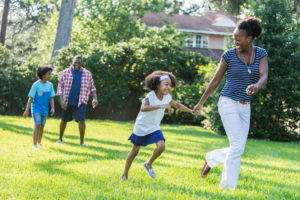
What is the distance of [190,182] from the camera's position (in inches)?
212

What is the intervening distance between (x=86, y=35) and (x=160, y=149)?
965 inches

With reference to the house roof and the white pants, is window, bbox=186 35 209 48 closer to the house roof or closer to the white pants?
the house roof

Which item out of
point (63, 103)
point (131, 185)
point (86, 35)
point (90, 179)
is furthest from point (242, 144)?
point (86, 35)

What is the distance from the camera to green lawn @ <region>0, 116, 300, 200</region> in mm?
4570

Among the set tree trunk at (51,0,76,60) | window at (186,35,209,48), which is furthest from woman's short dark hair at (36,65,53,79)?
window at (186,35,209,48)

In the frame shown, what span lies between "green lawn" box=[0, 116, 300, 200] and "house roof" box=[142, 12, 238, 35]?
26.5m

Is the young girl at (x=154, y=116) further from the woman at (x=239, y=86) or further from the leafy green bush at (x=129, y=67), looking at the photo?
the leafy green bush at (x=129, y=67)

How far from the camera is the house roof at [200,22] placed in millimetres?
35375

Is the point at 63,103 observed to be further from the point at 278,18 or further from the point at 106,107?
the point at 106,107

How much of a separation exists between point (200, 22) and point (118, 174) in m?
32.9

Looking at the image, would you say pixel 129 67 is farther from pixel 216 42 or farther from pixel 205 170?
pixel 216 42

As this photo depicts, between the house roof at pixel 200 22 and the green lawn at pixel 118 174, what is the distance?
26531 mm

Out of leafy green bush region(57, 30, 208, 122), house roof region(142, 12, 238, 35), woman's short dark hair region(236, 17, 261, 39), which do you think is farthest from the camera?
house roof region(142, 12, 238, 35)

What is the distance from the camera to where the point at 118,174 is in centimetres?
586
